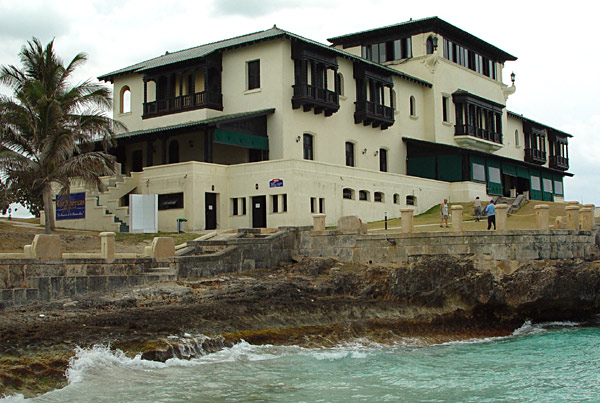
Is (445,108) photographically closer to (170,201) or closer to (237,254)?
(170,201)

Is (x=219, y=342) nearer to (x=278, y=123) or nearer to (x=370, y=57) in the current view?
(x=278, y=123)

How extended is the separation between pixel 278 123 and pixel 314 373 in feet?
77.0

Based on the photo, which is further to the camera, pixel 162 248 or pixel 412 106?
pixel 412 106

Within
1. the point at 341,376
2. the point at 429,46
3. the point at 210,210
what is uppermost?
the point at 429,46

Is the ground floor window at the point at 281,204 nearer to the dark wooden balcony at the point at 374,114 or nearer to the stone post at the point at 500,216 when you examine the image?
the dark wooden balcony at the point at 374,114

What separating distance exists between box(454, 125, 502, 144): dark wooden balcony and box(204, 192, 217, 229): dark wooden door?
21071mm

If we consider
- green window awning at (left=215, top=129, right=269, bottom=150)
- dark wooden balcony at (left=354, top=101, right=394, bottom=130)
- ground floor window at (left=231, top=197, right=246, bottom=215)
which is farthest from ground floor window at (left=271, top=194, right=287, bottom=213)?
dark wooden balcony at (left=354, top=101, right=394, bottom=130)

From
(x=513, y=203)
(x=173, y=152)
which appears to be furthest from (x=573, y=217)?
(x=173, y=152)

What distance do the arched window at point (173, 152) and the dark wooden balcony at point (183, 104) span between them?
69.8 inches

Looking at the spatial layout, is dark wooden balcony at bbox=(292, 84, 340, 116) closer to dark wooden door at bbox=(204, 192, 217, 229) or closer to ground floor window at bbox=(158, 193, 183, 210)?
dark wooden door at bbox=(204, 192, 217, 229)

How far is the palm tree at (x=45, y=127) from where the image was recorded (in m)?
29.8

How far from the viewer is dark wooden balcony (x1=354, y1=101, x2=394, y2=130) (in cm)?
4225

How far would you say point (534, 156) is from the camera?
62.0m

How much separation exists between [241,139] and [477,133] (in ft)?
69.2
